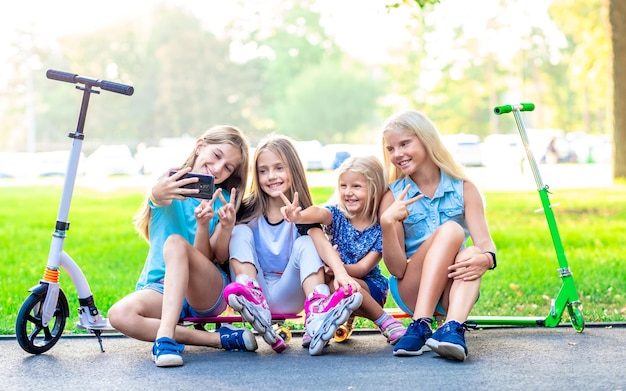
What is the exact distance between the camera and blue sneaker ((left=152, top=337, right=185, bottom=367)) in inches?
164

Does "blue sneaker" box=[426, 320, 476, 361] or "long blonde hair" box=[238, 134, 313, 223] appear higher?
"long blonde hair" box=[238, 134, 313, 223]

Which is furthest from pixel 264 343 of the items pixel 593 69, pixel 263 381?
pixel 593 69

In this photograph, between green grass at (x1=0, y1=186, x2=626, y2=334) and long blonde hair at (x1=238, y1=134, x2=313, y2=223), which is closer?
long blonde hair at (x1=238, y1=134, x2=313, y2=223)

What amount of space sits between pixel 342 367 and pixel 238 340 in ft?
2.02

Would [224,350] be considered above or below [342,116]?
below

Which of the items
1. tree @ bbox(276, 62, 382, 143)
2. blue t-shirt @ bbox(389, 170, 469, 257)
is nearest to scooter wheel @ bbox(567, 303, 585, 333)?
blue t-shirt @ bbox(389, 170, 469, 257)

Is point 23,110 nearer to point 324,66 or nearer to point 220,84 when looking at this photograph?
point 220,84

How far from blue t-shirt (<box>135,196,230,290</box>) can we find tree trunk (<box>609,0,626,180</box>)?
13.4 meters

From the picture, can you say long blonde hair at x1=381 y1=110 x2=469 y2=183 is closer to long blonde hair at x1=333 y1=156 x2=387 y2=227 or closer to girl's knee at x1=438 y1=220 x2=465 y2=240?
long blonde hair at x1=333 y1=156 x2=387 y2=227

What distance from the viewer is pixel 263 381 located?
392 centimetres

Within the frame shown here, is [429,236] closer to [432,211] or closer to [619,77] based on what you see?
[432,211]

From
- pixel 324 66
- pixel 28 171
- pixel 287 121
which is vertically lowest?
pixel 28 171

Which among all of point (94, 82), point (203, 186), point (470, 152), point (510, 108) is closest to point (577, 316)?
point (510, 108)

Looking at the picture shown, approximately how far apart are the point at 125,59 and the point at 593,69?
96.6 ft
